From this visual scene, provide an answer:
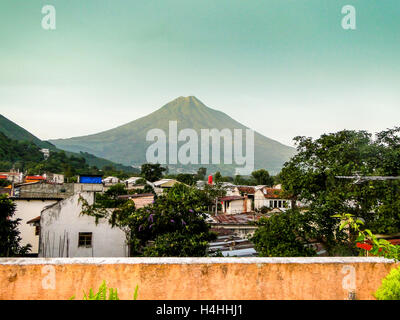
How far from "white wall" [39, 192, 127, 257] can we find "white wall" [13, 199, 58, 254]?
666 cm

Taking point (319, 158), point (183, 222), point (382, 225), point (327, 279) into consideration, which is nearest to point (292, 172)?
point (319, 158)

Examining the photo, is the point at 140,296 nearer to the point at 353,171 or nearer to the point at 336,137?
the point at 353,171

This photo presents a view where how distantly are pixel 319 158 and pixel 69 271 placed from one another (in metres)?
8.55

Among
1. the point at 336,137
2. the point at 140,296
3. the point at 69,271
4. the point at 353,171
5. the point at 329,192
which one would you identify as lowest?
the point at 140,296

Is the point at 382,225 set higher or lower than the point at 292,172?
lower

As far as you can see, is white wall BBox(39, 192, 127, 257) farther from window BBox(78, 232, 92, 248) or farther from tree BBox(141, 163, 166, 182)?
tree BBox(141, 163, 166, 182)

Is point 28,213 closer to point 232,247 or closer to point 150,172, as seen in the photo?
point 232,247

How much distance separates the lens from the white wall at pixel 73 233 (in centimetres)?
1084

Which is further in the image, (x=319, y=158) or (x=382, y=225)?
(x=319, y=158)

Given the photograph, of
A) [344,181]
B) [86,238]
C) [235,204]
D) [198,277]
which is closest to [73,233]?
[86,238]

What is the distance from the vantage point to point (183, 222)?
358 inches

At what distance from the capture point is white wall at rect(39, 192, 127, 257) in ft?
35.6

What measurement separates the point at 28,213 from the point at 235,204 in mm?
27636

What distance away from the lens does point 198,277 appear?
162 inches
